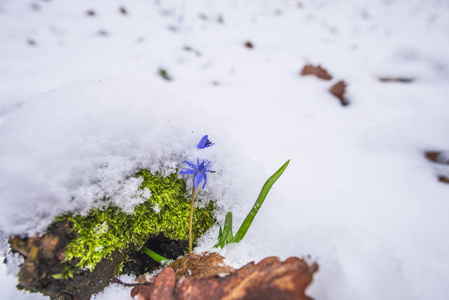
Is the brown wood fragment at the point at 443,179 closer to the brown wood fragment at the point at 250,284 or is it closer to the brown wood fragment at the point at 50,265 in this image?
the brown wood fragment at the point at 250,284

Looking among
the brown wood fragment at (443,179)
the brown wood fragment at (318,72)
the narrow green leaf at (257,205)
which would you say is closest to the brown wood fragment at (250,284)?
the narrow green leaf at (257,205)

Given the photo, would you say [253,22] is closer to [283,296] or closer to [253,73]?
[253,73]

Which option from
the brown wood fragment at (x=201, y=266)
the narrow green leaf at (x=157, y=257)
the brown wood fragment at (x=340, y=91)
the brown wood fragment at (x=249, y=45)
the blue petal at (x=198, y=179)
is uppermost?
the blue petal at (x=198, y=179)

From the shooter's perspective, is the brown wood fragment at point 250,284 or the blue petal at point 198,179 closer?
the brown wood fragment at point 250,284

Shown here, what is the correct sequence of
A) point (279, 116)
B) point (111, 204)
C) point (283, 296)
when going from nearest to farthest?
point (283, 296) < point (111, 204) < point (279, 116)

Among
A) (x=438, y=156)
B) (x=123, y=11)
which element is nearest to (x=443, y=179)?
(x=438, y=156)

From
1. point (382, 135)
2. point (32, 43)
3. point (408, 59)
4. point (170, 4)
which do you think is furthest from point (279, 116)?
point (170, 4)
